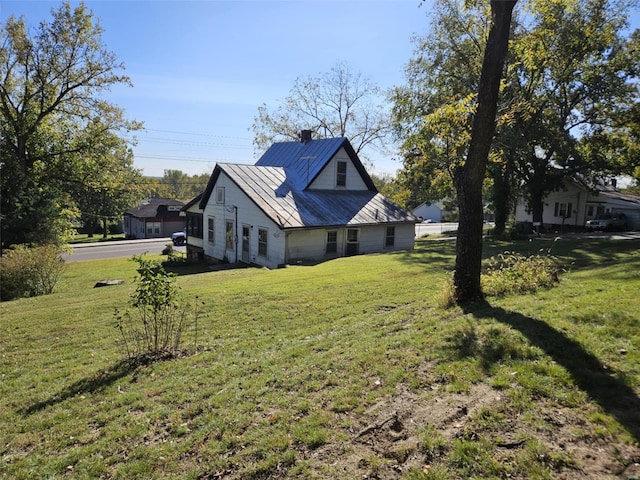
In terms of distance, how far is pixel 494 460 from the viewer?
3.19 meters

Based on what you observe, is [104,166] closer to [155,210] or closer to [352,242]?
[352,242]

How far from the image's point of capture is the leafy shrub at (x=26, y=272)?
15.4 metres

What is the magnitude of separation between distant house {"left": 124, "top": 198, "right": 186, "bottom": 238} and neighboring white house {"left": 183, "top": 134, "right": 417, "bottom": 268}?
3207 cm

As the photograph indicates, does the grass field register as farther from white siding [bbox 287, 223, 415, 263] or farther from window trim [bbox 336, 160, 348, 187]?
window trim [bbox 336, 160, 348, 187]

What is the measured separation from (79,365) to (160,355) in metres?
1.53

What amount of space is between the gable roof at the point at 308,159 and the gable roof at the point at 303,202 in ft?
2.13

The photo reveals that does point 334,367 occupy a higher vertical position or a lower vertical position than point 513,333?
lower

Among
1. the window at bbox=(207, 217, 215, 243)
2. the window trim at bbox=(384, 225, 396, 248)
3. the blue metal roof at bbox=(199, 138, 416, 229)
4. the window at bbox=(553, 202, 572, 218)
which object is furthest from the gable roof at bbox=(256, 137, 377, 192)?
the window at bbox=(553, 202, 572, 218)

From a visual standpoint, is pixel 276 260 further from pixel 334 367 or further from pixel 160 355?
pixel 334 367

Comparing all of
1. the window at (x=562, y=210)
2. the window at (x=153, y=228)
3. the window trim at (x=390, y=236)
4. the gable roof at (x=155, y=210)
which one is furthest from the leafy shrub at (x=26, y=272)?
the window at (x=562, y=210)

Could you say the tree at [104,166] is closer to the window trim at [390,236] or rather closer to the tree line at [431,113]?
the tree line at [431,113]

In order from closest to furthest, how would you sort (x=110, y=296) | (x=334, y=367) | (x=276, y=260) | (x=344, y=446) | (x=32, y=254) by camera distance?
(x=344, y=446) → (x=334, y=367) → (x=110, y=296) → (x=32, y=254) → (x=276, y=260)

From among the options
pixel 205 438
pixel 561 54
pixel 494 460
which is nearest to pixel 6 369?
pixel 205 438

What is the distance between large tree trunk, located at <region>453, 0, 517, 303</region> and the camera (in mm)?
7086
